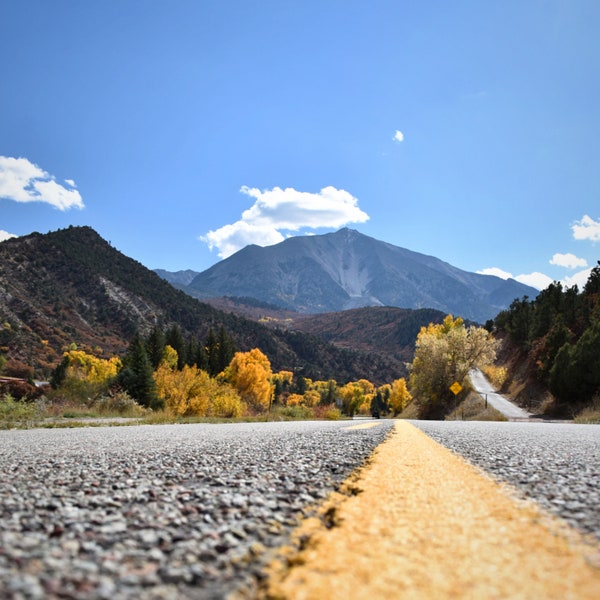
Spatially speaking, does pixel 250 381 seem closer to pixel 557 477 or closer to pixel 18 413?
pixel 18 413

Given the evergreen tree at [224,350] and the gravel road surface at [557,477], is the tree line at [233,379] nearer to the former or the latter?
the evergreen tree at [224,350]

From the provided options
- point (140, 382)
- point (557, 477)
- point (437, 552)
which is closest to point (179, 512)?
point (437, 552)

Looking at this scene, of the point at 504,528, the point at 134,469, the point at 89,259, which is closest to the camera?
the point at 504,528

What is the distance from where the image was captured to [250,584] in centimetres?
167

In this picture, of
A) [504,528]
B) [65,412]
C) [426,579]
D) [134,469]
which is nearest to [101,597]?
[426,579]

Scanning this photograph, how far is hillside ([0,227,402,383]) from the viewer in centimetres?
11457

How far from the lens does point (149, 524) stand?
248 centimetres

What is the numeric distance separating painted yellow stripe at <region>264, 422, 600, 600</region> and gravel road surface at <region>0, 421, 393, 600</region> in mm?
276

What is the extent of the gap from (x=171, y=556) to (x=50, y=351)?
12522 centimetres

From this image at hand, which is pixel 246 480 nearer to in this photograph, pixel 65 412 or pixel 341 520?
pixel 341 520

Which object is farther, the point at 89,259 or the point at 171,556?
the point at 89,259

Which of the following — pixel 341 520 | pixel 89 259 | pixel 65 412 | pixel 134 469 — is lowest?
pixel 65 412

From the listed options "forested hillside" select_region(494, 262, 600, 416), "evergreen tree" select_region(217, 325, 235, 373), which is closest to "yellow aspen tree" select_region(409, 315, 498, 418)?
"forested hillside" select_region(494, 262, 600, 416)

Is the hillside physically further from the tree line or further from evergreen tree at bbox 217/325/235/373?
the tree line
